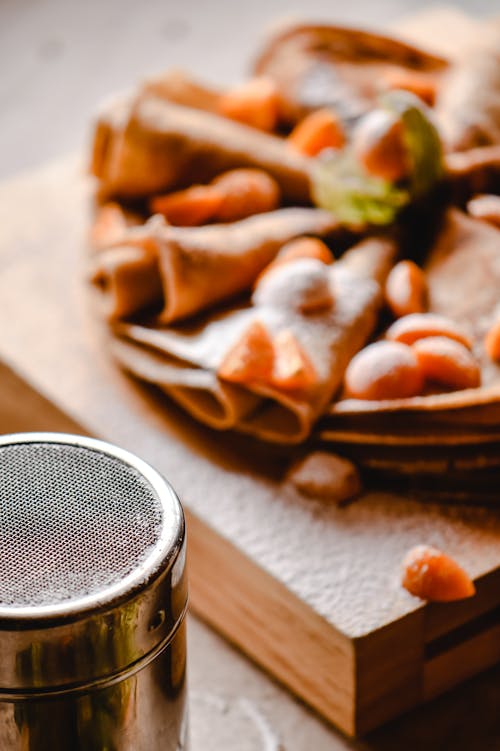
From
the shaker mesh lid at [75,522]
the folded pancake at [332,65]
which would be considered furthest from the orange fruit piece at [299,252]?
the shaker mesh lid at [75,522]

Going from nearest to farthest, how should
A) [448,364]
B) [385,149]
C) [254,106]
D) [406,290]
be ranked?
[448,364], [406,290], [385,149], [254,106]

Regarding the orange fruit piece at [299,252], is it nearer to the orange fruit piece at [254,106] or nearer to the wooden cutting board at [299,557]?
the wooden cutting board at [299,557]

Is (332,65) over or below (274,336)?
over

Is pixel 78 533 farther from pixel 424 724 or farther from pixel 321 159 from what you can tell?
pixel 321 159

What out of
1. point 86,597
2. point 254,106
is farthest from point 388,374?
point 254,106

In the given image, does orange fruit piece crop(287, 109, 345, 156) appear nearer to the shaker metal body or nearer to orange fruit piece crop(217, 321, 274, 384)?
orange fruit piece crop(217, 321, 274, 384)

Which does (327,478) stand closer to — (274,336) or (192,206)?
(274,336)

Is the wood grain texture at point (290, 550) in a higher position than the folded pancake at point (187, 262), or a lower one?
lower

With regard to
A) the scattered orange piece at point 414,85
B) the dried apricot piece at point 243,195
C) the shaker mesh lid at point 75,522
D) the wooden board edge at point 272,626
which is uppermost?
the scattered orange piece at point 414,85
